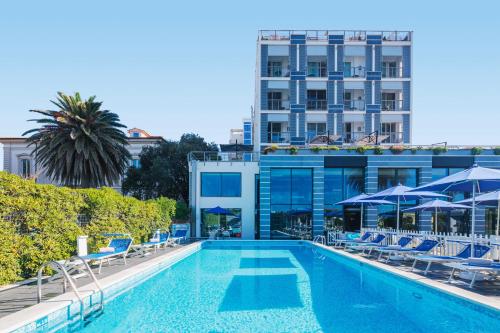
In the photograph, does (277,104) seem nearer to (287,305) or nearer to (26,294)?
(287,305)

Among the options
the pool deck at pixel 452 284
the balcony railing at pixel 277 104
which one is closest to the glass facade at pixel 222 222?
the balcony railing at pixel 277 104

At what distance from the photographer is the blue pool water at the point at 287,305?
22.7ft

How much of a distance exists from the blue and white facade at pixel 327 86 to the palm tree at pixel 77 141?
12569 millimetres

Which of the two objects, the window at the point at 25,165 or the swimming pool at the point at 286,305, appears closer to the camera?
the swimming pool at the point at 286,305

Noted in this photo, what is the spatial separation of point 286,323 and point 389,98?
31.8m

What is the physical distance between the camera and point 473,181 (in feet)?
36.4

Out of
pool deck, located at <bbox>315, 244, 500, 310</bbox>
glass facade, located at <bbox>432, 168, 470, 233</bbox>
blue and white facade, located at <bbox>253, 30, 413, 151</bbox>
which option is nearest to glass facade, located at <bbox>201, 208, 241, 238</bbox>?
blue and white facade, located at <bbox>253, 30, 413, 151</bbox>

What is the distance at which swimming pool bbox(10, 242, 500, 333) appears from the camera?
6.93 meters

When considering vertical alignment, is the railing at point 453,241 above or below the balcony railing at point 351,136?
below

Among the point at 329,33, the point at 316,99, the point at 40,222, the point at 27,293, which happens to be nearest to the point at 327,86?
the point at 316,99

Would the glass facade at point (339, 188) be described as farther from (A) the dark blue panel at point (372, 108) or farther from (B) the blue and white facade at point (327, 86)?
(A) the dark blue panel at point (372, 108)

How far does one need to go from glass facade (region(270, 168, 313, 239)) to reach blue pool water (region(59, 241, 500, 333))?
11901 mm

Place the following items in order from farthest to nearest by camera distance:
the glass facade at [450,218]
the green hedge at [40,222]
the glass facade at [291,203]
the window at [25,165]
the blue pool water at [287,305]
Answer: the window at [25,165], the glass facade at [291,203], the glass facade at [450,218], the green hedge at [40,222], the blue pool water at [287,305]

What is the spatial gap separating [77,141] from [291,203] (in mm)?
12879
